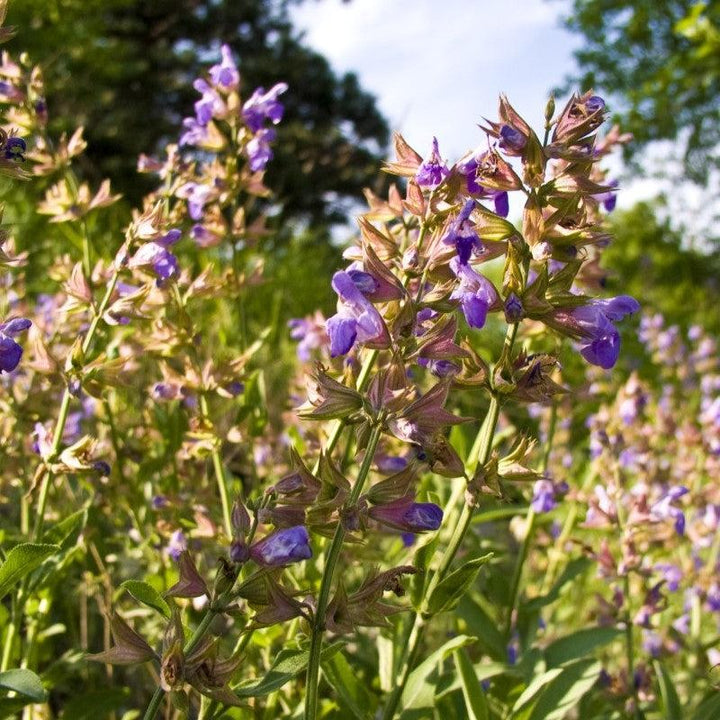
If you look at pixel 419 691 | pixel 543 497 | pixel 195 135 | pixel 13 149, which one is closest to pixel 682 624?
pixel 543 497

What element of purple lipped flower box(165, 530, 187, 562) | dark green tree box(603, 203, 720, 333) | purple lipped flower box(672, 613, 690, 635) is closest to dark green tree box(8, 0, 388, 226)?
dark green tree box(603, 203, 720, 333)

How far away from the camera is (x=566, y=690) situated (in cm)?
173

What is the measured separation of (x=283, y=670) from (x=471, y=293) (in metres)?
0.60

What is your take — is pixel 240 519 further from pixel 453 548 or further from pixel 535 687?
pixel 535 687

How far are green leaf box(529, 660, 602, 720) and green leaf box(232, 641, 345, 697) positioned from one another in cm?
62

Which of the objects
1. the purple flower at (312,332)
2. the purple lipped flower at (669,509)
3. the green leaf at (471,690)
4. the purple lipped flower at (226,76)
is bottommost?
the green leaf at (471,690)

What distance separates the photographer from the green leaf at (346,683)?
1530 millimetres

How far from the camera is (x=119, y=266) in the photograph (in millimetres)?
1534

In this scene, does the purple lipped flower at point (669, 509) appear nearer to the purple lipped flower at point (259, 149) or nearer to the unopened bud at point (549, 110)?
the unopened bud at point (549, 110)

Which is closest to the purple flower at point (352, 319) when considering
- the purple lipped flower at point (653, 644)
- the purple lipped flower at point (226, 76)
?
the purple lipped flower at point (226, 76)

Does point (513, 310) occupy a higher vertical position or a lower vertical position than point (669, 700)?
higher

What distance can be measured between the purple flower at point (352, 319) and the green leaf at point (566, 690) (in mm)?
878

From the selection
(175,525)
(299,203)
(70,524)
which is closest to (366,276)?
(70,524)

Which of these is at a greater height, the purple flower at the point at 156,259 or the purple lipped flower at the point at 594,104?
the purple lipped flower at the point at 594,104
